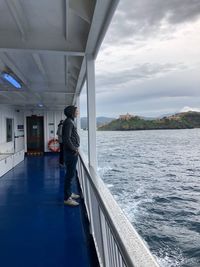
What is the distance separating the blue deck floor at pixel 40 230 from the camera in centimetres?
230

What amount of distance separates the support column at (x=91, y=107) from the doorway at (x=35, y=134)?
879 cm

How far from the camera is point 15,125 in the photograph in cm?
1034

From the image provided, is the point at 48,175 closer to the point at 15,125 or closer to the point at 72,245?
the point at 72,245

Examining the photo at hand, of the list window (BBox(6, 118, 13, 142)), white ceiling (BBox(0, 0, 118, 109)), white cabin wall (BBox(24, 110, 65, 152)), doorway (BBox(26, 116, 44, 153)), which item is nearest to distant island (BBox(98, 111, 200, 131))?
white ceiling (BBox(0, 0, 118, 109))

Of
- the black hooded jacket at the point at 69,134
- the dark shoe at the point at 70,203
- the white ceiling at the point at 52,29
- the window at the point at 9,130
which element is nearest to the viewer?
the white ceiling at the point at 52,29

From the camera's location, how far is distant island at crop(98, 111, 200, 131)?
7.26 feet

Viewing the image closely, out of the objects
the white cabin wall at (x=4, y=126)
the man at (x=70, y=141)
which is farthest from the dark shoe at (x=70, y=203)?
the white cabin wall at (x=4, y=126)

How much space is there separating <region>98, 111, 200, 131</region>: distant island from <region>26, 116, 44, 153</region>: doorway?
711 centimetres

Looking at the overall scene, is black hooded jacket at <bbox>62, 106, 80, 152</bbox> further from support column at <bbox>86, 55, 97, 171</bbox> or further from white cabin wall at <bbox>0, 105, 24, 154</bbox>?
white cabin wall at <bbox>0, 105, 24, 154</bbox>

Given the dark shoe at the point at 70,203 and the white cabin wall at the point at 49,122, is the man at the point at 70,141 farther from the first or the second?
the white cabin wall at the point at 49,122

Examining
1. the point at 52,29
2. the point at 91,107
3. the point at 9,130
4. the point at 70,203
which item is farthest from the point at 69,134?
the point at 9,130

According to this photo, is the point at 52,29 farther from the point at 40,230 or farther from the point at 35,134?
the point at 35,134

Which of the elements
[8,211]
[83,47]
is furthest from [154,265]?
[8,211]

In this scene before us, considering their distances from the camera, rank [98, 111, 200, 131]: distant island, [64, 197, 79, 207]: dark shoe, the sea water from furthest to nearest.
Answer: the sea water
[64, 197, 79, 207]: dark shoe
[98, 111, 200, 131]: distant island
